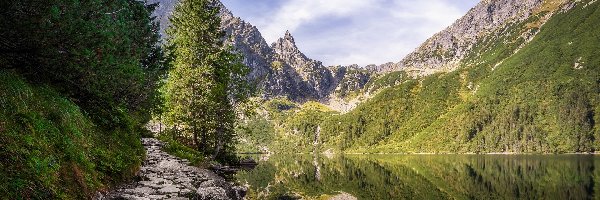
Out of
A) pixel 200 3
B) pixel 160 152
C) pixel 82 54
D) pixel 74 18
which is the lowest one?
pixel 160 152

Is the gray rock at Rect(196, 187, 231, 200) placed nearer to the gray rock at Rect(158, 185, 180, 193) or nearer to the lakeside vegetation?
the gray rock at Rect(158, 185, 180, 193)

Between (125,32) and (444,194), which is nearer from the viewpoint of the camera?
(125,32)

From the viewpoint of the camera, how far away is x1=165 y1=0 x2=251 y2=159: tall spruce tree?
39.9 m

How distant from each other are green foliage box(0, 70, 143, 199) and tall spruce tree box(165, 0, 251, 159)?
22.2 meters

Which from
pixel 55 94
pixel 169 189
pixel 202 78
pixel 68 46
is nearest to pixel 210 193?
pixel 169 189

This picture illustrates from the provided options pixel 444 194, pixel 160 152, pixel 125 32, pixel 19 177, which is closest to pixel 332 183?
pixel 444 194

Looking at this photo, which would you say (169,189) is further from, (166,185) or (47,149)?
(47,149)

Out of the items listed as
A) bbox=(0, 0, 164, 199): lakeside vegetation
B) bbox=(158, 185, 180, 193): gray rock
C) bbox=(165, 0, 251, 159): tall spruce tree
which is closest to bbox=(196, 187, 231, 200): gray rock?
bbox=(158, 185, 180, 193): gray rock

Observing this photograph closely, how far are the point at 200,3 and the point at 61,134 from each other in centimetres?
3140

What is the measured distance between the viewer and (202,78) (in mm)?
40031

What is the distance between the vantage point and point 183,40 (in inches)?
1647

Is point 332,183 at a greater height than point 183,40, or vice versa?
point 183,40

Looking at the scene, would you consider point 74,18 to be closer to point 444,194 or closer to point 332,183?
point 444,194

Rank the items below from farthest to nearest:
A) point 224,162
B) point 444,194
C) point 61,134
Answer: point 444,194 → point 224,162 → point 61,134
